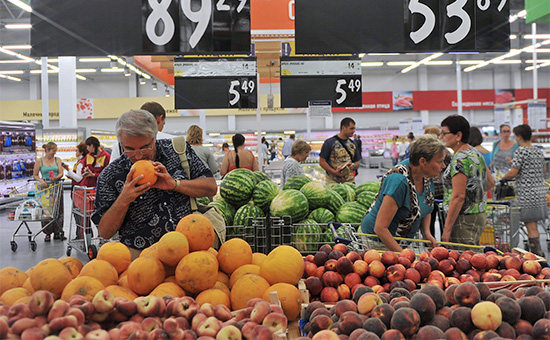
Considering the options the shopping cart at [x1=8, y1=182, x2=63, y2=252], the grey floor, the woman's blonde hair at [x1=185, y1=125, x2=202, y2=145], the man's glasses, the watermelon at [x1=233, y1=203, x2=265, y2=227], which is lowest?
the grey floor

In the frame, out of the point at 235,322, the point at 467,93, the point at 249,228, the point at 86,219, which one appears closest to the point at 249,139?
the point at 467,93

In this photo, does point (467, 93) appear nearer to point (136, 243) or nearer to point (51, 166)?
point (51, 166)

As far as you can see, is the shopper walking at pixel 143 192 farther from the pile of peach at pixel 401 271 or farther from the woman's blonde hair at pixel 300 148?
the woman's blonde hair at pixel 300 148

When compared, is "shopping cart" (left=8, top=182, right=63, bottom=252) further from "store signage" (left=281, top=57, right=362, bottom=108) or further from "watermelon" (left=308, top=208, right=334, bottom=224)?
"watermelon" (left=308, top=208, right=334, bottom=224)

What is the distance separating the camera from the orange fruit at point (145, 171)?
1.98 meters

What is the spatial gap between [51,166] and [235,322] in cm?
820

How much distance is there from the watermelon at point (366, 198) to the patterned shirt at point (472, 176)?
681 millimetres

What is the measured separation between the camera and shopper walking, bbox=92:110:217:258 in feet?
6.77

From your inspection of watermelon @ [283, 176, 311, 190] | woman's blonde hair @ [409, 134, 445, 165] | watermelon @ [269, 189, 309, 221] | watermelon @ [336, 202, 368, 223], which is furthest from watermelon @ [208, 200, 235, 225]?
woman's blonde hair @ [409, 134, 445, 165]

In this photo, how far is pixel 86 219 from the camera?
20.1 ft

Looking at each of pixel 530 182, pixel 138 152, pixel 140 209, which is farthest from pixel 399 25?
pixel 530 182

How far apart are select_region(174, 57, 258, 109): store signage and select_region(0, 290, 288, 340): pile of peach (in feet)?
12.8

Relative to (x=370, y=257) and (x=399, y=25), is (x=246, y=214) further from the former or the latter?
(x=399, y=25)

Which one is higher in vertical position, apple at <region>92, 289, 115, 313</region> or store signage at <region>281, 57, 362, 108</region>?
store signage at <region>281, 57, 362, 108</region>
